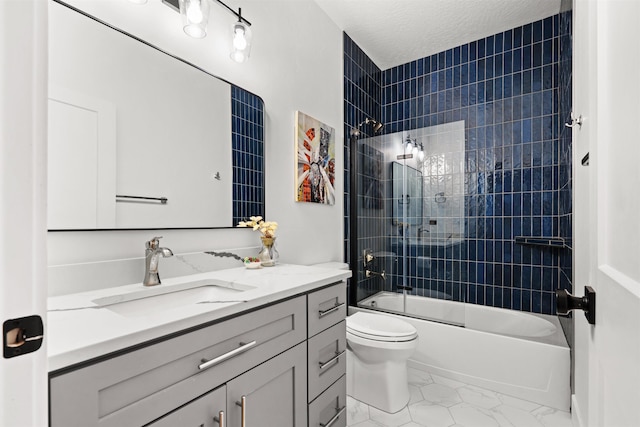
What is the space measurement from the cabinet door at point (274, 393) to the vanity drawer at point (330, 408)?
68 millimetres

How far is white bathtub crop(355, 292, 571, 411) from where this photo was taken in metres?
1.94

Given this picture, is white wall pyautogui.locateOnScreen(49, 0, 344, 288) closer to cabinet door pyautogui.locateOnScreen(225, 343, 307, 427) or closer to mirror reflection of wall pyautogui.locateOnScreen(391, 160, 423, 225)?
mirror reflection of wall pyautogui.locateOnScreen(391, 160, 423, 225)

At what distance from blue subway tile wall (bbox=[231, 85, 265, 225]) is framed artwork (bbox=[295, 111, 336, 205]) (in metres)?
0.35

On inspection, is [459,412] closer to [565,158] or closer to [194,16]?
[565,158]

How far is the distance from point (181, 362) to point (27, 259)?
511 mm

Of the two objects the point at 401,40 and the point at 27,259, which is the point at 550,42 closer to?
the point at 401,40

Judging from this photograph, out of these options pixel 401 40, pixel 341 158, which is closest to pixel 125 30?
pixel 341 158

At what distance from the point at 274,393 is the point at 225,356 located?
0.95 ft

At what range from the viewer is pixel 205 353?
34.9 inches

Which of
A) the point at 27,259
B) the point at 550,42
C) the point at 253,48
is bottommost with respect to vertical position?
the point at 27,259

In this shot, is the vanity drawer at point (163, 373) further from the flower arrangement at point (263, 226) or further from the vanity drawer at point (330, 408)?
the flower arrangement at point (263, 226)

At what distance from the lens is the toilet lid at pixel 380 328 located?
6.06 ft

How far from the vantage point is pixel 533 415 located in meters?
1.85

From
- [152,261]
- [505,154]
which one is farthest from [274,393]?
[505,154]
